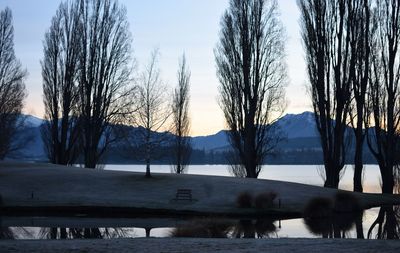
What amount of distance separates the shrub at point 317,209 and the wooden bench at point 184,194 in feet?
20.7

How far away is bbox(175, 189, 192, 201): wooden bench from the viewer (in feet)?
90.7

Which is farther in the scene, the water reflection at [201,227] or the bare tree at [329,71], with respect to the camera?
the bare tree at [329,71]

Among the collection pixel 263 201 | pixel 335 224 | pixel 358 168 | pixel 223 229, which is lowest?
pixel 335 224

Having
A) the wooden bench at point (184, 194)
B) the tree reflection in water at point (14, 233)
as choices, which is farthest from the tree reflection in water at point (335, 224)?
the tree reflection in water at point (14, 233)

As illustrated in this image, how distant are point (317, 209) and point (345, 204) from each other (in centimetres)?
298

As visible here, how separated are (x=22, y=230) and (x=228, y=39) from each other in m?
24.1

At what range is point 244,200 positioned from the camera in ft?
87.1

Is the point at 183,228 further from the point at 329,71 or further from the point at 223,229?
the point at 329,71

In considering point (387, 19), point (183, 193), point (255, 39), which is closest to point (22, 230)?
point (183, 193)

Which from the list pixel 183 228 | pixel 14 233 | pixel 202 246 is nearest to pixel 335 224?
pixel 183 228

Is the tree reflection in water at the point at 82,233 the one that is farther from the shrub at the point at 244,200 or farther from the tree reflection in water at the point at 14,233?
the shrub at the point at 244,200

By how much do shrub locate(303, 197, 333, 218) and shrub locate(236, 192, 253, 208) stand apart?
113 inches

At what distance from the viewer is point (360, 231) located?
2000 centimetres

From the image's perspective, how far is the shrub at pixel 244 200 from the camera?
26.4 m
